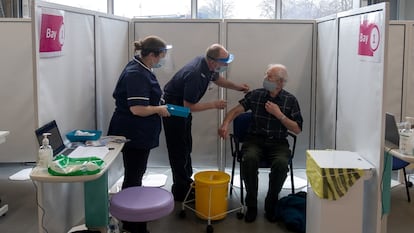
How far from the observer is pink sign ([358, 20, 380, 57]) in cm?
263

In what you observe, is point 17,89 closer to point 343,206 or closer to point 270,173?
point 270,173

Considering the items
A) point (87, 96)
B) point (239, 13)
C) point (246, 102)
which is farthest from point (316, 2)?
point (87, 96)

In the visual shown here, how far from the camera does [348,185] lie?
2611 millimetres

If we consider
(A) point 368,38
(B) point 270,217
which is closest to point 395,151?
(A) point 368,38

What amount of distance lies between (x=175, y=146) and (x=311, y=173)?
1.24 meters

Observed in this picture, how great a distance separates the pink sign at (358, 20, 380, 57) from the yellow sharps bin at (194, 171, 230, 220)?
1324mm

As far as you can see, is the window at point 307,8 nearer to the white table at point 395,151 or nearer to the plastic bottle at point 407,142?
the white table at point 395,151

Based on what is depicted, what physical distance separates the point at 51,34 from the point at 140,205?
1107mm

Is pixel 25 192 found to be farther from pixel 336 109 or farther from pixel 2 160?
pixel 336 109

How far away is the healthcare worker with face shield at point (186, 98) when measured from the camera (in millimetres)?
3482

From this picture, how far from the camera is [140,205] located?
2.65 m

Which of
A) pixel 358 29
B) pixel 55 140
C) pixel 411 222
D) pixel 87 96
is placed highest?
pixel 358 29

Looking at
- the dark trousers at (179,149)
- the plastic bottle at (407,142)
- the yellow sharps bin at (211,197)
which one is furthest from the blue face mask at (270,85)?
the plastic bottle at (407,142)

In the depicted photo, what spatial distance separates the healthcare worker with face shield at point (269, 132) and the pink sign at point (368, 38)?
866 millimetres
